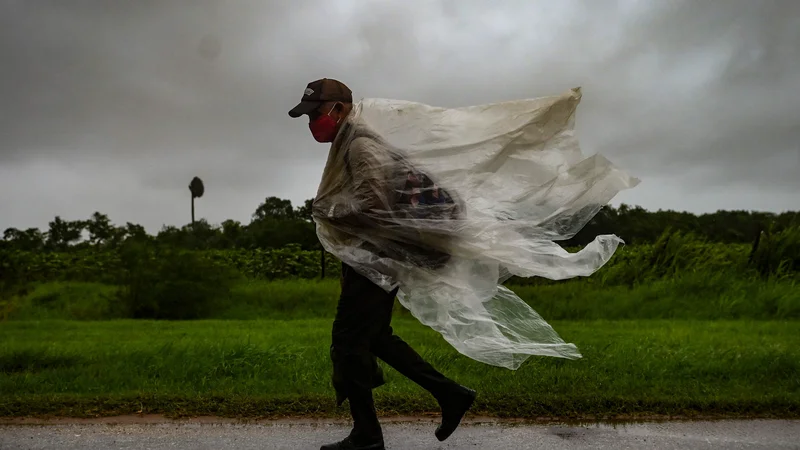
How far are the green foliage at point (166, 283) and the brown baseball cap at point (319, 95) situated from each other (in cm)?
987

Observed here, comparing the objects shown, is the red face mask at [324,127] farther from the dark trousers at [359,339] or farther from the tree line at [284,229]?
the tree line at [284,229]

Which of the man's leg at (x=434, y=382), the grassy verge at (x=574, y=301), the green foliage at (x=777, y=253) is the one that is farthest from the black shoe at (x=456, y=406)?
the green foliage at (x=777, y=253)

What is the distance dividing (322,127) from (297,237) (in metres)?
15.2

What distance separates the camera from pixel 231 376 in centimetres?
668

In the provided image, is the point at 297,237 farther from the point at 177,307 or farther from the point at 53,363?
the point at 53,363

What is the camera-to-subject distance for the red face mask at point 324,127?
426 centimetres

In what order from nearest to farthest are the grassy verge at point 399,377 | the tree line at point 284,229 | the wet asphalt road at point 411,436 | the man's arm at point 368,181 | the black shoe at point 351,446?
the man's arm at point 368,181
the black shoe at point 351,446
the wet asphalt road at point 411,436
the grassy verge at point 399,377
the tree line at point 284,229

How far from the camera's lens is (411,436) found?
16.2ft

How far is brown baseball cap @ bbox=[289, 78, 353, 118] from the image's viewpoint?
13.9 feet

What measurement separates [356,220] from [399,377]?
272 centimetres

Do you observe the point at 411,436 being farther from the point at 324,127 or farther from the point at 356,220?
the point at 324,127

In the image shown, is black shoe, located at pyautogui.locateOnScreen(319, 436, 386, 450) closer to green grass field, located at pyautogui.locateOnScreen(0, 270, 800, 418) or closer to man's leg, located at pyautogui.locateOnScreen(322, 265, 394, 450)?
man's leg, located at pyautogui.locateOnScreen(322, 265, 394, 450)

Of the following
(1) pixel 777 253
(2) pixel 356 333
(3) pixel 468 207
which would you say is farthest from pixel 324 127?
(1) pixel 777 253

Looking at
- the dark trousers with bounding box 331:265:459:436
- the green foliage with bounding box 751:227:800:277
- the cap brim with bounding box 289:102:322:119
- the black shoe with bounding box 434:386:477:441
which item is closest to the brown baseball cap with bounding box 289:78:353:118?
the cap brim with bounding box 289:102:322:119
